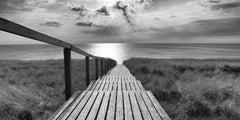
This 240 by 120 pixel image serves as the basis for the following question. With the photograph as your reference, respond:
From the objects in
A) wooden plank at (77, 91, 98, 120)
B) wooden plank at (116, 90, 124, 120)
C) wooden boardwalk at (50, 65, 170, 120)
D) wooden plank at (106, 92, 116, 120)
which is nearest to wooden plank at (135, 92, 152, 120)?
wooden boardwalk at (50, 65, 170, 120)

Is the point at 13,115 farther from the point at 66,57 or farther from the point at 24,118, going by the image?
the point at 66,57

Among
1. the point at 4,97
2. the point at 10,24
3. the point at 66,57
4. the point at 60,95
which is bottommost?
the point at 60,95

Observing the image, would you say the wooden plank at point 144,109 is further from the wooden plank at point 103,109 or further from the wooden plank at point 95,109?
the wooden plank at point 95,109

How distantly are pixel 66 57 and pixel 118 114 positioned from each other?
145 cm

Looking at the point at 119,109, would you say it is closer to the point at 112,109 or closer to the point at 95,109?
the point at 112,109

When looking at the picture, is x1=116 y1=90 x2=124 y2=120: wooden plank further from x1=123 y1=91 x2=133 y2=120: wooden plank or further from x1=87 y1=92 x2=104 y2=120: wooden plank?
x1=87 y1=92 x2=104 y2=120: wooden plank

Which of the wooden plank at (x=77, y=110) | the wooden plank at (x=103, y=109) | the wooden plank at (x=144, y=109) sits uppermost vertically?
the wooden plank at (x=77, y=110)

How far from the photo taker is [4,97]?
314 cm

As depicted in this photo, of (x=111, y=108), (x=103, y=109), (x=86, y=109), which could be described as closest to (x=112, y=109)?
(x=111, y=108)

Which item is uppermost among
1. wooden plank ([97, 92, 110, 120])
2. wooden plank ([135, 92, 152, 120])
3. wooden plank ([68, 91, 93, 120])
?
wooden plank ([68, 91, 93, 120])

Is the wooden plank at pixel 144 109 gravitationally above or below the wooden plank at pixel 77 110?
below

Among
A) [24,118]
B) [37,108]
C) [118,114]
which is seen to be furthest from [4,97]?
[118,114]

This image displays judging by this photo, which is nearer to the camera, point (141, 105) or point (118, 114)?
Answer: point (118, 114)

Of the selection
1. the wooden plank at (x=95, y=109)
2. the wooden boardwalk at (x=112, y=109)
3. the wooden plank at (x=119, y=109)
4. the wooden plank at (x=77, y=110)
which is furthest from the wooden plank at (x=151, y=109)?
the wooden plank at (x=77, y=110)
